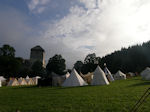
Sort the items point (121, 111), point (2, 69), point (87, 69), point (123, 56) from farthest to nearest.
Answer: point (87, 69)
point (123, 56)
point (2, 69)
point (121, 111)

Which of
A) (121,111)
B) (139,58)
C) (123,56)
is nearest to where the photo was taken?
(121,111)

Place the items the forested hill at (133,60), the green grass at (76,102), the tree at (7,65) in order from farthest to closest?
1. the forested hill at (133,60)
2. the tree at (7,65)
3. the green grass at (76,102)

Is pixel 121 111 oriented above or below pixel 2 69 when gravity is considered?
below

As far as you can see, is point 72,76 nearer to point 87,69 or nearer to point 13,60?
point 13,60

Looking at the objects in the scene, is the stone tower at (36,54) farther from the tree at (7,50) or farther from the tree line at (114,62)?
the tree at (7,50)

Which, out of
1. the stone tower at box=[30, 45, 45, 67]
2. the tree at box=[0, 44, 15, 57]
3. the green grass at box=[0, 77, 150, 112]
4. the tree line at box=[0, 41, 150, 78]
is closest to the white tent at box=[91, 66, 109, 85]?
the green grass at box=[0, 77, 150, 112]

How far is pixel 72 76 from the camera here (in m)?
20.6

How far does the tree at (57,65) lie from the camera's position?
6619 cm

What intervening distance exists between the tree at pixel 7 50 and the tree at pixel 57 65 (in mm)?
19270

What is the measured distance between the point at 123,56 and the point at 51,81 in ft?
196

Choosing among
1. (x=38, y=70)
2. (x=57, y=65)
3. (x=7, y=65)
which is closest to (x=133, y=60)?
(x=57, y=65)

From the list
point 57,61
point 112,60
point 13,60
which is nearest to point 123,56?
point 112,60

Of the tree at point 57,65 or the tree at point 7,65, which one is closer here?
the tree at point 7,65

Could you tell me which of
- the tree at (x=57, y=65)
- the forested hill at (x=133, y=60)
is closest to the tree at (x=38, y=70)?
A: the tree at (x=57, y=65)
